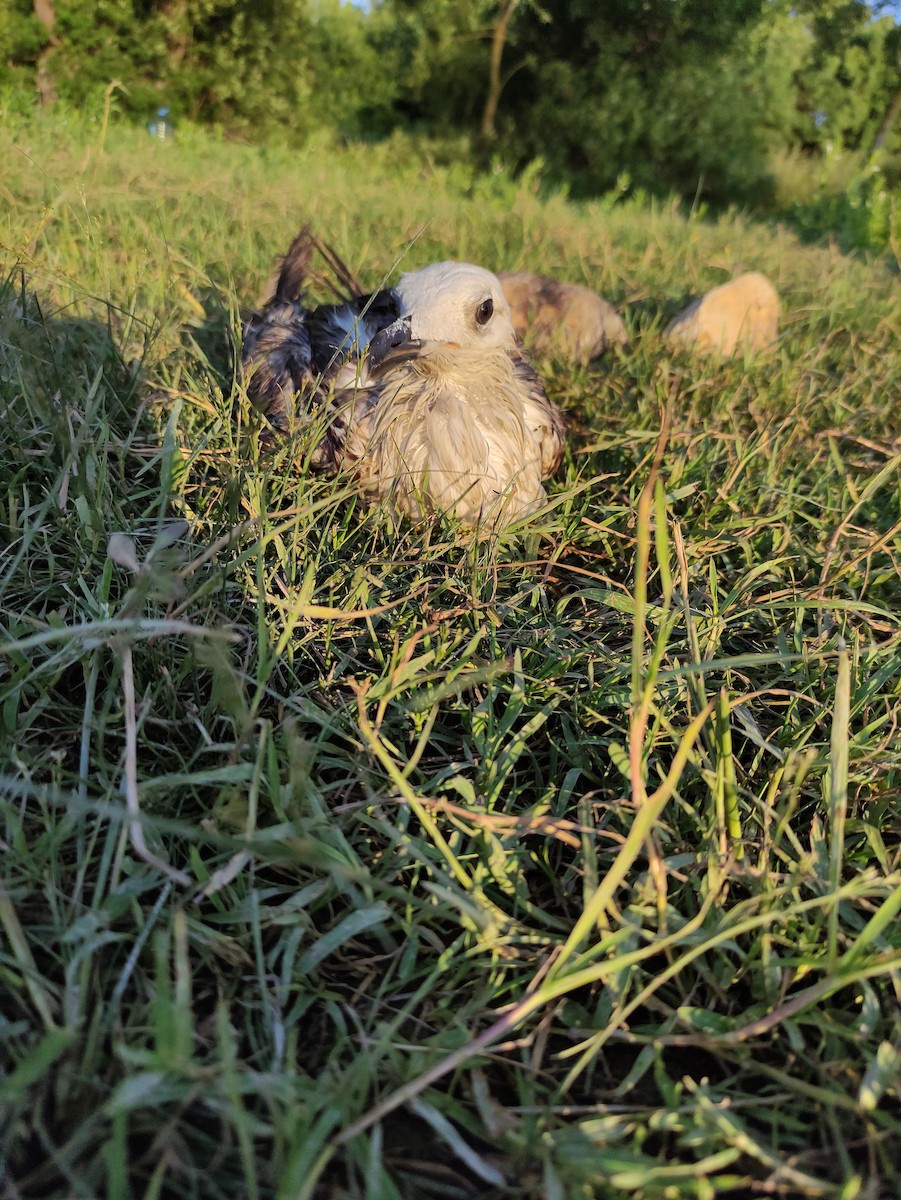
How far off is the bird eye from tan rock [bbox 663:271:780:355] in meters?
1.19

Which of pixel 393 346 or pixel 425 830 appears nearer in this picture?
pixel 425 830

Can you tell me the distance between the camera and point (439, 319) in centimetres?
207

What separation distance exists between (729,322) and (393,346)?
178cm

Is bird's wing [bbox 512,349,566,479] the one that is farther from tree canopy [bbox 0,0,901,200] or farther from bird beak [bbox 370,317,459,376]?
tree canopy [bbox 0,0,901,200]

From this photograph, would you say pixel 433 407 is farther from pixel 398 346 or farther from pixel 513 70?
pixel 513 70

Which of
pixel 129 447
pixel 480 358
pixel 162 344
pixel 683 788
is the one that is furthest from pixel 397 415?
pixel 683 788

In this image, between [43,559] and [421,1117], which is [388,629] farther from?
[421,1117]

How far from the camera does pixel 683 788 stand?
1351mm

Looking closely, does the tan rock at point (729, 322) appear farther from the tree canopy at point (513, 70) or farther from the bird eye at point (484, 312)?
the tree canopy at point (513, 70)

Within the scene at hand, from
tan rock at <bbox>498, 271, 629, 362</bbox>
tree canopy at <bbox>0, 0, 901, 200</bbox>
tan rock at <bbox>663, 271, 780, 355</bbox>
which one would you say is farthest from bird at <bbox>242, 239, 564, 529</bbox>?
tree canopy at <bbox>0, 0, 901, 200</bbox>

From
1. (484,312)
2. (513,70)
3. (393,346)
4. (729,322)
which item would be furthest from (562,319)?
(513,70)

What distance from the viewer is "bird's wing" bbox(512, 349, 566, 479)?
2260mm

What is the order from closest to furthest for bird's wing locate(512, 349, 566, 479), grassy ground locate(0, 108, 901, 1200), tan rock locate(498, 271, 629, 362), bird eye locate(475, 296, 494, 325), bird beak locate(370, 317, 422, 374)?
1. grassy ground locate(0, 108, 901, 1200)
2. bird beak locate(370, 317, 422, 374)
3. bird eye locate(475, 296, 494, 325)
4. bird's wing locate(512, 349, 566, 479)
5. tan rock locate(498, 271, 629, 362)

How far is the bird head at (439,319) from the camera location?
2.04 m
